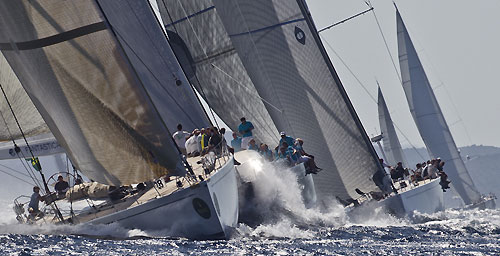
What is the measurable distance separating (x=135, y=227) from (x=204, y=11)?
8992mm

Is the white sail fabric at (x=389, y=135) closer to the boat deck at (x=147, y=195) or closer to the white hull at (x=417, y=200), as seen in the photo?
the white hull at (x=417, y=200)

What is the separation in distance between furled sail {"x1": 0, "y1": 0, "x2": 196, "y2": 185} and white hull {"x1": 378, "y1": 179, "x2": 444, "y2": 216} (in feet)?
20.9

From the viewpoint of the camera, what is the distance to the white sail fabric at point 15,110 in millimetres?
18500

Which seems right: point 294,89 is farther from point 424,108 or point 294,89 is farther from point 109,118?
point 424,108

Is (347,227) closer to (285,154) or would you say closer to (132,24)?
(285,154)

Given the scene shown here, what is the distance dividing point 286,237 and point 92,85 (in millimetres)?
3593

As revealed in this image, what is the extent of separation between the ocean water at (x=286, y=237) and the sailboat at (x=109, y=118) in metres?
0.31

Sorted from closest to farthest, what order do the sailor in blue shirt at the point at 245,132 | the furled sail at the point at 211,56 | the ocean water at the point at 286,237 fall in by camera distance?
the ocean water at the point at 286,237
the sailor in blue shirt at the point at 245,132
the furled sail at the point at 211,56

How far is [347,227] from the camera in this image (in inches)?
694

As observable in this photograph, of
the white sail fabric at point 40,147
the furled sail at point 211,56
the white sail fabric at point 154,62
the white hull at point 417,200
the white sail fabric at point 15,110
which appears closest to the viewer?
the white sail fabric at point 154,62

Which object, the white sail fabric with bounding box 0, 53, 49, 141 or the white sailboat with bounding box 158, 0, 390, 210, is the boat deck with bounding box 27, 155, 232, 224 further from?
the white sailboat with bounding box 158, 0, 390, 210

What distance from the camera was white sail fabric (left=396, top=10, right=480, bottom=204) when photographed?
38.0 meters

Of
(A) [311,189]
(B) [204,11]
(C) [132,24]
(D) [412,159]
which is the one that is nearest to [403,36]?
(B) [204,11]

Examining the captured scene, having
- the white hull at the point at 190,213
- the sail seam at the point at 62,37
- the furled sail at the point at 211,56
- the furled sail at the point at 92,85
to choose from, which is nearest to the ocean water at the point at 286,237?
the white hull at the point at 190,213
